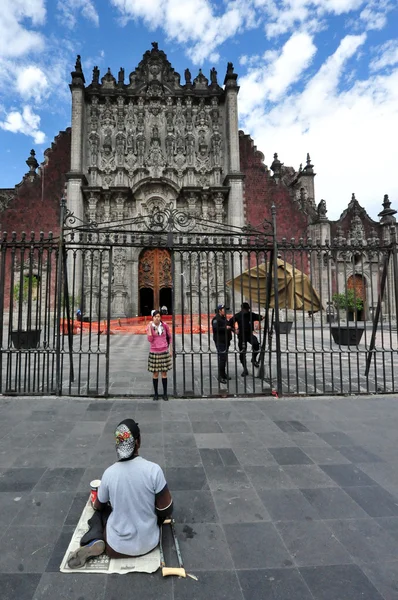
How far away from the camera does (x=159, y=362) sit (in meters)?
5.34

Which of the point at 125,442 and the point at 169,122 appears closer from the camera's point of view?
the point at 125,442

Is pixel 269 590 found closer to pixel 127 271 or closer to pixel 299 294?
pixel 299 294

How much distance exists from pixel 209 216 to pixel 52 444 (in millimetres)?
19229

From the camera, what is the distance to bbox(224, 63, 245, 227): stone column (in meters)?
20.8

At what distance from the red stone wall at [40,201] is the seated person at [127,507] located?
2066 centimetres

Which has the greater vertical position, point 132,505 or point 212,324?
point 212,324

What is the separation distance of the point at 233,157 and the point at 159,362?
18.8 m

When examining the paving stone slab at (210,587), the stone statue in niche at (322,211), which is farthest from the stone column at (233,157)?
the paving stone slab at (210,587)

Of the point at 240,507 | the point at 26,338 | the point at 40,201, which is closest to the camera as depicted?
the point at 240,507

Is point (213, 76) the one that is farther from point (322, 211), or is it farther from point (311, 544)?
point (311, 544)

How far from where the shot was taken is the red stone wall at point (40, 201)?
2048 centimetres

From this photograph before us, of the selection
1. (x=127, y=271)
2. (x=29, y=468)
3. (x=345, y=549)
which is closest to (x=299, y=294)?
(x=345, y=549)

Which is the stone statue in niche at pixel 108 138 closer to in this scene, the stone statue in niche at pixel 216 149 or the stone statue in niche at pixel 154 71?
the stone statue in niche at pixel 154 71

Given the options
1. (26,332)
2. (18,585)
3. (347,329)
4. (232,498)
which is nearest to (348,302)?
(347,329)
